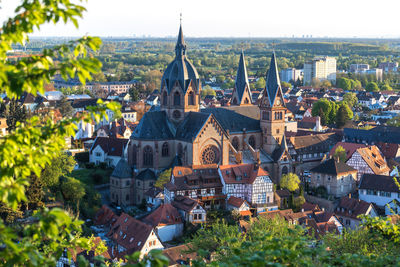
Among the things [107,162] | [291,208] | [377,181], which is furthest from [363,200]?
[107,162]

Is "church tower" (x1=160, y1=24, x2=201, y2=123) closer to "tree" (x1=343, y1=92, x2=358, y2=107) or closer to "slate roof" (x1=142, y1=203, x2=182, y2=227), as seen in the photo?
"slate roof" (x1=142, y1=203, x2=182, y2=227)

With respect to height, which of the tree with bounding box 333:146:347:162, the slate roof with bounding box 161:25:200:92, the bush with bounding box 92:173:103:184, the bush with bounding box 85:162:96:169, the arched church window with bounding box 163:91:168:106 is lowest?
the bush with bounding box 92:173:103:184

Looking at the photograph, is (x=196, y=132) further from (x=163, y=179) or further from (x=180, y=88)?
(x=163, y=179)

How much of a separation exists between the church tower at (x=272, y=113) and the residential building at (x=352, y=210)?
14.0m

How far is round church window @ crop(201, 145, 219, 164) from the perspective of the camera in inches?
2473

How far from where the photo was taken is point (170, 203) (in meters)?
55.2

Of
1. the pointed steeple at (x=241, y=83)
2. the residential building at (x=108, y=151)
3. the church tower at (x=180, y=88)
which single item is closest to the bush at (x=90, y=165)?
the residential building at (x=108, y=151)

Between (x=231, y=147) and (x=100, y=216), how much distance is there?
59.4 ft

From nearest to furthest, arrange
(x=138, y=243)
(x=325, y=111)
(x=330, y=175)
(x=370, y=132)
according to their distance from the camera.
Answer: (x=138, y=243)
(x=330, y=175)
(x=370, y=132)
(x=325, y=111)

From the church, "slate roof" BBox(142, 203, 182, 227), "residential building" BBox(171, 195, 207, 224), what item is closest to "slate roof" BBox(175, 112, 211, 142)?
the church

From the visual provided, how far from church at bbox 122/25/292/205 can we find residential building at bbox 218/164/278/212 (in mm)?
4968

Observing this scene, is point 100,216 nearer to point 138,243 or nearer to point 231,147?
point 138,243

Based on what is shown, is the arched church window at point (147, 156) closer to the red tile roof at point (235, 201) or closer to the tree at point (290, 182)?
the red tile roof at point (235, 201)

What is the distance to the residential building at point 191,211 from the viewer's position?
52472 millimetres
